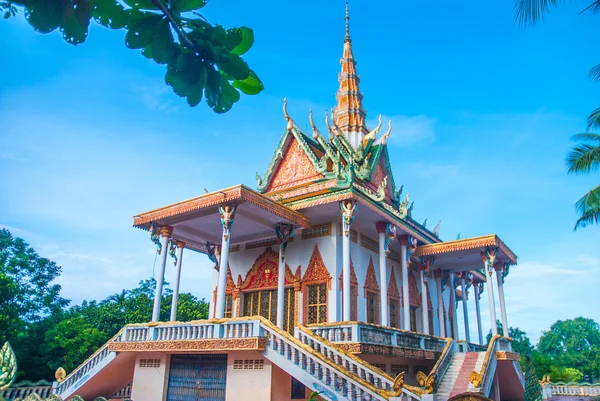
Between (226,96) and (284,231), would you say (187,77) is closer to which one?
(226,96)

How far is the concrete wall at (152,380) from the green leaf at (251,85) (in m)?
11.9

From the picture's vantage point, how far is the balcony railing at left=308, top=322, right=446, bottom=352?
10.9 m

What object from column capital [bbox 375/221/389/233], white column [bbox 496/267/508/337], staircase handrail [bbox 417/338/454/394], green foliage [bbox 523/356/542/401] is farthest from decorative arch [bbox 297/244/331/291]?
green foliage [bbox 523/356/542/401]

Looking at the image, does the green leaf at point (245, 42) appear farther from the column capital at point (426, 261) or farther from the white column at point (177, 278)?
the column capital at point (426, 261)

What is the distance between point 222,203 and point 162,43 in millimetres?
10773

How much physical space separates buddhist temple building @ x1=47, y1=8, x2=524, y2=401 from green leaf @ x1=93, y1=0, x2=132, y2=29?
7718 mm

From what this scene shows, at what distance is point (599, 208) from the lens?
50.7 feet

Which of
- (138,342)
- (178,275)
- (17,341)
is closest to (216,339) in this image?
(138,342)

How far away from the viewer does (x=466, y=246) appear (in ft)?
53.0

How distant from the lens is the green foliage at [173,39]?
1.66m

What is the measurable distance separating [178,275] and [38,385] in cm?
724

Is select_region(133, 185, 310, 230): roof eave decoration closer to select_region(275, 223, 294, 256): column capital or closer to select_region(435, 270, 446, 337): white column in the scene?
select_region(275, 223, 294, 256): column capital

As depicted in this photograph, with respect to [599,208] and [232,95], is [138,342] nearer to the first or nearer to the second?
[232,95]

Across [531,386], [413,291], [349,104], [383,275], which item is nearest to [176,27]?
[531,386]
